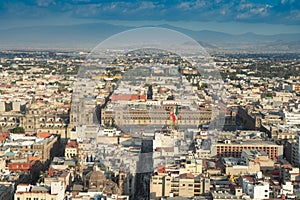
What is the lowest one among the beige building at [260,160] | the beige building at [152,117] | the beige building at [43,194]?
the beige building at [43,194]

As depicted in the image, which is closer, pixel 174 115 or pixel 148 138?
pixel 148 138

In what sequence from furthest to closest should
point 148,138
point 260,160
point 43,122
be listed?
1. point 43,122
2. point 148,138
3. point 260,160

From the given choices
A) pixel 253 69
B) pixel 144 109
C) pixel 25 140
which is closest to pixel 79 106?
pixel 144 109

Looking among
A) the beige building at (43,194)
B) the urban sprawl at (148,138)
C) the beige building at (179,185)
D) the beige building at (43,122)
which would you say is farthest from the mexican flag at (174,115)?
the beige building at (43,194)

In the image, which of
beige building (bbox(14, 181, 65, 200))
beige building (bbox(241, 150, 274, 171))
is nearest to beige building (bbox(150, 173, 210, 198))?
beige building (bbox(14, 181, 65, 200))

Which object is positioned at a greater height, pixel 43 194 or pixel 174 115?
pixel 174 115

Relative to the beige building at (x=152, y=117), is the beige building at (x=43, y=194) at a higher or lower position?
lower

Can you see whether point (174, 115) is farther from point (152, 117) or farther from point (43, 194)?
point (43, 194)

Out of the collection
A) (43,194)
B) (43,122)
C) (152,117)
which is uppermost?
(152,117)

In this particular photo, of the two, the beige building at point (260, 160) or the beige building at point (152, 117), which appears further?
the beige building at point (152, 117)

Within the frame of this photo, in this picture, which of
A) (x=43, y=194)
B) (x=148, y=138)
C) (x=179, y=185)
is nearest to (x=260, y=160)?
(x=179, y=185)

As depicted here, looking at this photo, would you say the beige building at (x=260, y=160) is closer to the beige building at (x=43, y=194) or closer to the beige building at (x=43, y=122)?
the beige building at (x=43, y=194)
